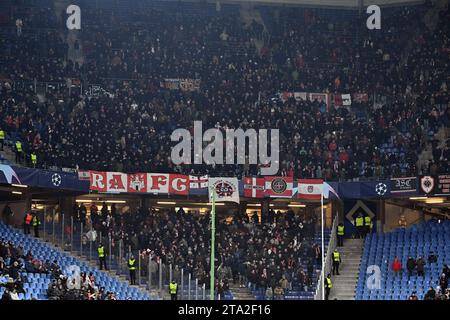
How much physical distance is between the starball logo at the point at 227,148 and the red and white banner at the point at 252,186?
4.23 feet

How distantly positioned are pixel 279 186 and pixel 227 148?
326cm

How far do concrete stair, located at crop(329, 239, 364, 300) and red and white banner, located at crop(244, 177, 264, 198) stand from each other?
440cm

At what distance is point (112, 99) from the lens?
46469 mm

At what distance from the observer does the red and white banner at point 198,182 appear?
4203 cm

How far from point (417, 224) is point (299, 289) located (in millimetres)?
8309

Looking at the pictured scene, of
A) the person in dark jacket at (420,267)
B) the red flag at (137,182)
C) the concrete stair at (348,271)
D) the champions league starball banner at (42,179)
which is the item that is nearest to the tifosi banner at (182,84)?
the red flag at (137,182)

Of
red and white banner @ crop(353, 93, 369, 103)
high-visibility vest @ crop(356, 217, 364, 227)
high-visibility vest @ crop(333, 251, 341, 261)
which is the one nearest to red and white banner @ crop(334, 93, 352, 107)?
red and white banner @ crop(353, 93, 369, 103)

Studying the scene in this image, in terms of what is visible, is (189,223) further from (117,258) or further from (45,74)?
(45,74)

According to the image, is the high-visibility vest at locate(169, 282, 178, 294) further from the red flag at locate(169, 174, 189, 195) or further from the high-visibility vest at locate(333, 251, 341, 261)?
the high-visibility vest at locate(333, 251, 341, 261)

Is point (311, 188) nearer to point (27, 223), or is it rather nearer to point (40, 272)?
point (27, 223)

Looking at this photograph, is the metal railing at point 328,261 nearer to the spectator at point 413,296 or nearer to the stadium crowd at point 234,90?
the stadium crowd at point 234,90

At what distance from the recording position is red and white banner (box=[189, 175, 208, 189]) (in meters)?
42.0

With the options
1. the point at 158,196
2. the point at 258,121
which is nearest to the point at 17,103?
the point at 158,196

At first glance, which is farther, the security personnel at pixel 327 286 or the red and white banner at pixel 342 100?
the red and white banner at pixel 342 100
